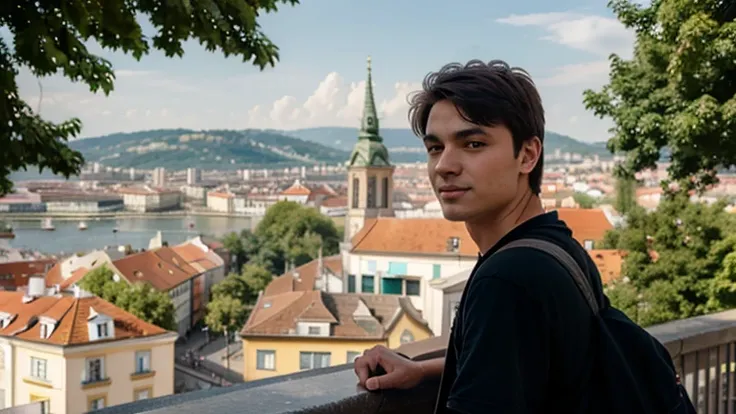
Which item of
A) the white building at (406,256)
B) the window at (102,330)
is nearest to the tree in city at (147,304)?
the window at (102,330)

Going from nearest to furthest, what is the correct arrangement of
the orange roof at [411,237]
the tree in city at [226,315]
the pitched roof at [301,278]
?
the orange roof at [411,237] → the tree in city at [226,315] → the pitched roof at [301,278]

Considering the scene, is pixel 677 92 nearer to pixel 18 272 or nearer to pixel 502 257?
pixel 502 257

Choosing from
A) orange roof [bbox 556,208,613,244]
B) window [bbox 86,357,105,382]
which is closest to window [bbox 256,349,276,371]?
window [bbox 86,357,105,382]

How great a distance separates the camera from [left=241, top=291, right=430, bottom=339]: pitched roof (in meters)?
35.8

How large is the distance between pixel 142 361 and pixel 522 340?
27857 millimetres

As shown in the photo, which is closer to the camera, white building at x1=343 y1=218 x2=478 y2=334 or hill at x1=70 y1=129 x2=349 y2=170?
white building at x1=343 y1=218 x2=478 y2=334

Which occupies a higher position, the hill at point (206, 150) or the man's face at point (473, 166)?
the hill at point (206, 150)

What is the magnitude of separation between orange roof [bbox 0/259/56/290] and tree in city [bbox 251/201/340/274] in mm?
29140

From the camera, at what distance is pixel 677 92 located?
23.1 feet

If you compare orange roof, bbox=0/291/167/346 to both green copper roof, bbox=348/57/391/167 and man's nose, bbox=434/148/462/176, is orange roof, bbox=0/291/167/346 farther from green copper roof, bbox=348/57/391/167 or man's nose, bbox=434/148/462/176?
green copper roof, bbox=348/57/391/167

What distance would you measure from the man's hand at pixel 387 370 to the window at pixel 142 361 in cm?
2602

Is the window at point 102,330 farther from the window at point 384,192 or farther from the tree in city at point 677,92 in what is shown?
the window at point 384,192

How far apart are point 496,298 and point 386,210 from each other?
60.2 m

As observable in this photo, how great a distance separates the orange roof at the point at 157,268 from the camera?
42281 millimetres
